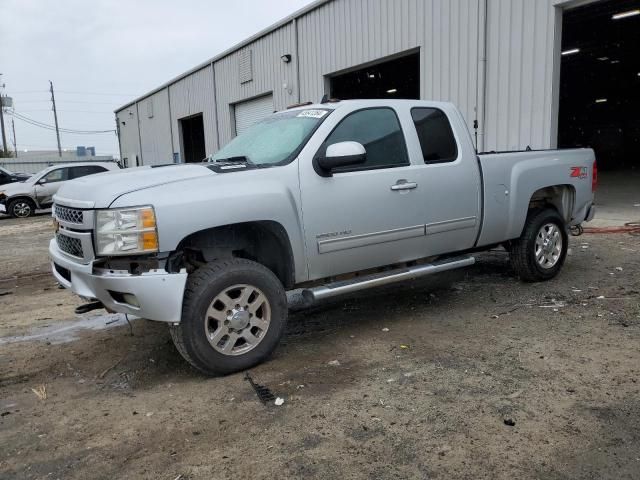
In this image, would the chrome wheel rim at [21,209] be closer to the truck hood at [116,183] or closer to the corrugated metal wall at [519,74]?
the corrugated metal wall at [519,74]

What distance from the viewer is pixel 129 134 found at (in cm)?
3544

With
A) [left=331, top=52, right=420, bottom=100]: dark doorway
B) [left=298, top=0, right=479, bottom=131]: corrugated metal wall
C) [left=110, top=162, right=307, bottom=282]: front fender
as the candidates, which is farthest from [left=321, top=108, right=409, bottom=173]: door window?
[left=331, top=52, right=420, bottom=100]: dark doorway

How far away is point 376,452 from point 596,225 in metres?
8.58

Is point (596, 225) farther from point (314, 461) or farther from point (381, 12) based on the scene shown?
point (314, 461)

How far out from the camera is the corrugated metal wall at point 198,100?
21875 mm

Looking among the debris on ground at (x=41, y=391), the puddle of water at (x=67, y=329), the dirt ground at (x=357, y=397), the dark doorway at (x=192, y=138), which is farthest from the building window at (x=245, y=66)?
the debris on ground at (x=41, y=391)

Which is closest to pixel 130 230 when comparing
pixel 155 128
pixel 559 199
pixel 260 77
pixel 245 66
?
pixel 559 199

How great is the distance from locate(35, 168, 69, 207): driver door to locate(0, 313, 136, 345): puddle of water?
13011 mm

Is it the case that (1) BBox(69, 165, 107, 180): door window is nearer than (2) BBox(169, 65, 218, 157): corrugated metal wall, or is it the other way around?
(1) BBox(69, 165, 107, 180): door window

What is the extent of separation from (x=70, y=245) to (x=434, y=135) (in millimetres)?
3325

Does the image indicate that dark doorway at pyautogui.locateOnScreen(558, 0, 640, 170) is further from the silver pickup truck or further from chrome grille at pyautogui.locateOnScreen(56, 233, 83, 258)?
chrome grille at pyautogui.locateOnScreen(56, 233, 83, 258)

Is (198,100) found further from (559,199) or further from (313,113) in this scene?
(313,113)

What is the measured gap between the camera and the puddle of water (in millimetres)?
4793

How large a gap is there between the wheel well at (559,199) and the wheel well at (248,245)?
340cm
